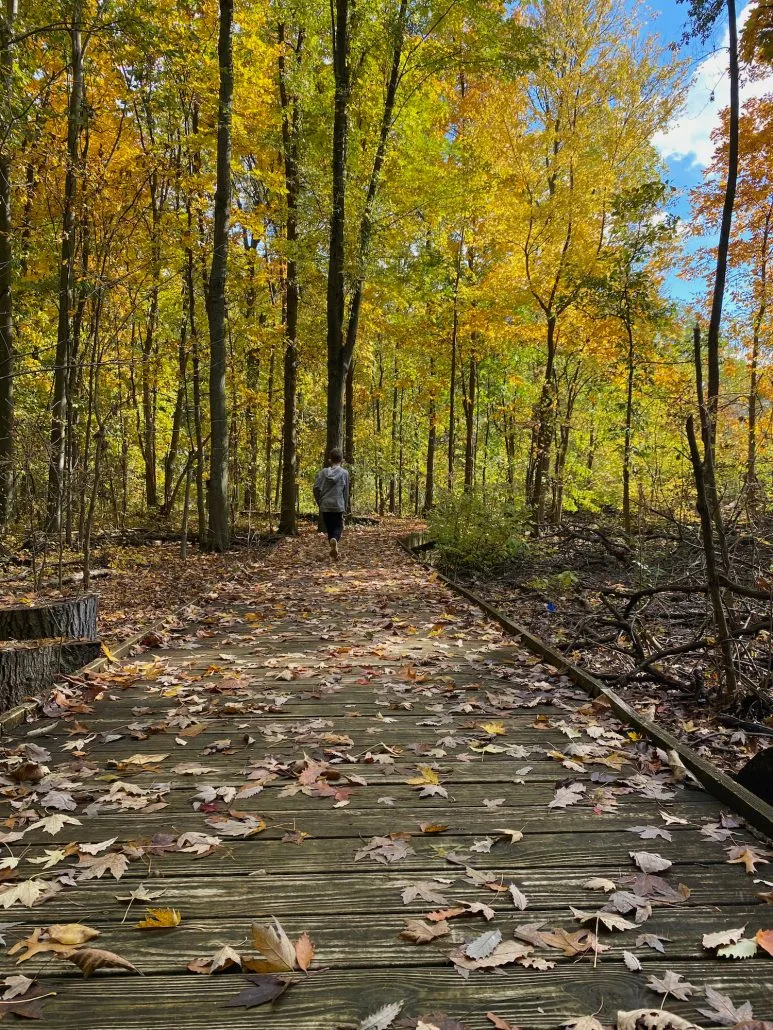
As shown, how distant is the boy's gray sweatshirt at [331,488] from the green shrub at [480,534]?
2.23m

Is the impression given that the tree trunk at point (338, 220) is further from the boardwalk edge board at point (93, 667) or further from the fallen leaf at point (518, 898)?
the fallen leaf at point (518, 898)

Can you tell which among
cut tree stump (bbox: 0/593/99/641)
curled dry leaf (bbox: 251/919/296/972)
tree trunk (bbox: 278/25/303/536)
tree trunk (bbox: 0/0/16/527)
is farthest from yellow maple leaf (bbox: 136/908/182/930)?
tree trunk (bbox: 278/25/303/536)

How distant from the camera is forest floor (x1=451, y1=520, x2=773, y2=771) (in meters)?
4.18

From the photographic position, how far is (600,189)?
618 inches

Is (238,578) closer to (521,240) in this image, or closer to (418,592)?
(418,592)

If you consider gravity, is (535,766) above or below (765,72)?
below

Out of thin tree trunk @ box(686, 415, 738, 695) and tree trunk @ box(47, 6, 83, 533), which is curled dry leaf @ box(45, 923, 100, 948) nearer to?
thin tree trunk @ box(686, 415, 738, 695)

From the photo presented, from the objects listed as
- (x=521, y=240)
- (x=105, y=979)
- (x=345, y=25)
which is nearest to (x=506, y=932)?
(x=105, y=979)

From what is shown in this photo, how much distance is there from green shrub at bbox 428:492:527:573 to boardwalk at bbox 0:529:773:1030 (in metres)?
6.38

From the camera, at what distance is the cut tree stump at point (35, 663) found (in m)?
4.25

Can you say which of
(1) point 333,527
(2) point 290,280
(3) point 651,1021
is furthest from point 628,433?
(3) point 651,1021

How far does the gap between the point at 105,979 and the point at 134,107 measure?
10.8m

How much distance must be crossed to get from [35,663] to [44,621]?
2.55 feet

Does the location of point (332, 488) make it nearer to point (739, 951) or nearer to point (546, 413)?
point (546, 413)
